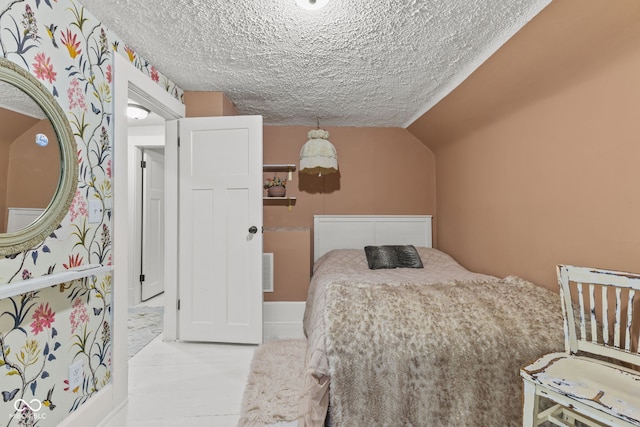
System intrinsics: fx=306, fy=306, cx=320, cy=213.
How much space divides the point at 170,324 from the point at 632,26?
11.9 ft

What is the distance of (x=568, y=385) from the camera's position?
1.15m

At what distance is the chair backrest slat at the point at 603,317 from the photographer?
131 cm

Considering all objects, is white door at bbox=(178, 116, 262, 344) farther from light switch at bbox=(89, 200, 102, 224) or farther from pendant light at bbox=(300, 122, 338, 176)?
light switch at bbox=(89, 200, 102, 224)

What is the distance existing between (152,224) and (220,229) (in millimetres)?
2110

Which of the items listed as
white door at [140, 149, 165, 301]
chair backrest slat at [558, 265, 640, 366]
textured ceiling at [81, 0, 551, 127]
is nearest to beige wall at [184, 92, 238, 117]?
textured ceiling at [81, 0, 551, 127]

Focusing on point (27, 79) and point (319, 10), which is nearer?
point (27, 79)

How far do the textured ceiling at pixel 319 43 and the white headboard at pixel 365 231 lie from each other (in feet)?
4.54

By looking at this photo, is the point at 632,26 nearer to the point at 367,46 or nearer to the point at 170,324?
the point at 367,46

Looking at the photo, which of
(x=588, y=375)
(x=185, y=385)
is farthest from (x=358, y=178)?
(x=588, y=375)

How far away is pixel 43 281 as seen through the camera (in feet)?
4.13

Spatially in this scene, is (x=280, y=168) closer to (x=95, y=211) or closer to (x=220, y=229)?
(x=220, y=229)

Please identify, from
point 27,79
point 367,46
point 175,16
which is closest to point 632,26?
point 367,46

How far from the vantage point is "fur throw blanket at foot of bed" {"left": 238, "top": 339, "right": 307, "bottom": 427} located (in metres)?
1.73

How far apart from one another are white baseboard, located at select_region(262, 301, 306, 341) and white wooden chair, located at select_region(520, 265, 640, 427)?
7.54 ft
